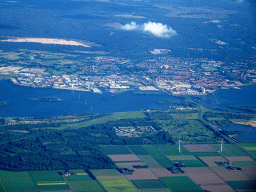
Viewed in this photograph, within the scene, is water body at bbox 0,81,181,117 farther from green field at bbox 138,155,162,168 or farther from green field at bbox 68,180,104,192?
green field at bbox 68,180,104,192

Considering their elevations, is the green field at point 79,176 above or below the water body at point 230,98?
below

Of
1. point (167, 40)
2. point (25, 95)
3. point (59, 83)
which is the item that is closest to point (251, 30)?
point (167, 40)

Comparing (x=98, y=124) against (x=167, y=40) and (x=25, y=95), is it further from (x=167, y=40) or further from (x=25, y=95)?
(x=167, y=40)

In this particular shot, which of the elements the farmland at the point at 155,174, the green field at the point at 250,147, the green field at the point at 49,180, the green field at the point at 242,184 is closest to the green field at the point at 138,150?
the farmland at the point at 155,174

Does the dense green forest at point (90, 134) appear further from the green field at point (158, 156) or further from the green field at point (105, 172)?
the green field at point (158, 156)

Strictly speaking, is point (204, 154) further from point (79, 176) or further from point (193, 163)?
point (79, 176)

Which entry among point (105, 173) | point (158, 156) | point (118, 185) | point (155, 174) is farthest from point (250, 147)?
point (118, 185)
